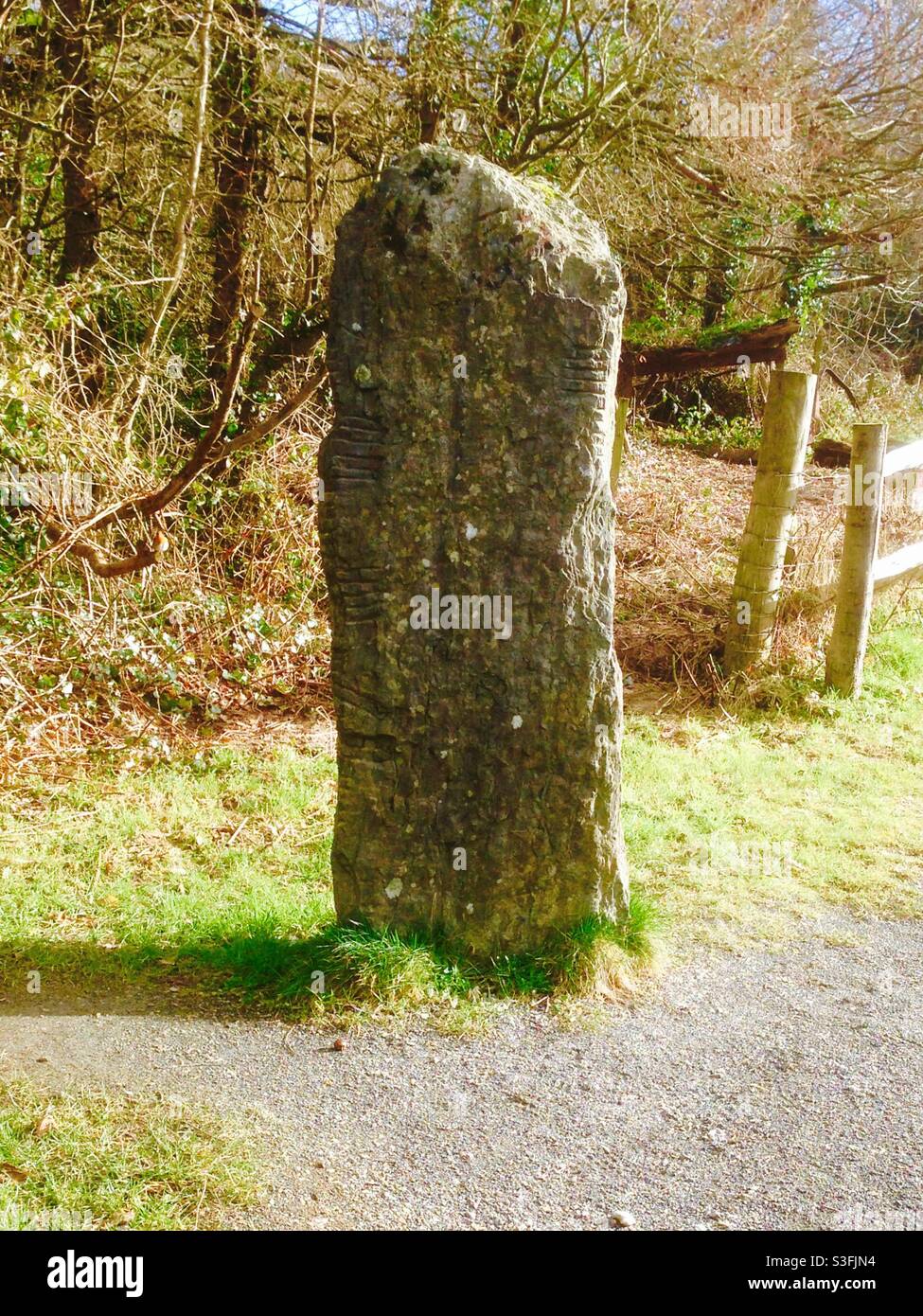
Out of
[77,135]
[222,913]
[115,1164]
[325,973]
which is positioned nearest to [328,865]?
[222,913]

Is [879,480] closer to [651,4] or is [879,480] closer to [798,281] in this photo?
[651,4]

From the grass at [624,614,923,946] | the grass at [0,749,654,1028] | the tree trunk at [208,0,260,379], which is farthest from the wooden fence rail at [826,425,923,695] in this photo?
the tree trunk at [208,0,260,379]

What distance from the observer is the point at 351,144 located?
7906mm

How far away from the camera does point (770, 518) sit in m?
7.71

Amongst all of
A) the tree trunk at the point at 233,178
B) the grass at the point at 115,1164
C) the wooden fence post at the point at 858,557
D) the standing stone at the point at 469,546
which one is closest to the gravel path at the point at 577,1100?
the grass at the point at 115,1164

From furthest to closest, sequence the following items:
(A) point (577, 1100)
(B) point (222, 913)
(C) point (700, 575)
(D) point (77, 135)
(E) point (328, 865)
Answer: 1. (C) point (700, 575)
2. (D) point (77, 135)
3. (E) point (328, 865)
4. (B) point (222, 913)
5. (A) point (577, 1100)

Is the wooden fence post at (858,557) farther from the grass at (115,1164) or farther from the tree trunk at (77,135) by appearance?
the grass at (115,1164)

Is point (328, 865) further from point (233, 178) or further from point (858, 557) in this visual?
point (233, 178)

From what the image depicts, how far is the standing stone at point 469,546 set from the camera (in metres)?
3.89

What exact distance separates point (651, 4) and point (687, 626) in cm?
433

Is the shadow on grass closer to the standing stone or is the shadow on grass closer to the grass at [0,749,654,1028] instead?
the grass at [0,749,654,1028]

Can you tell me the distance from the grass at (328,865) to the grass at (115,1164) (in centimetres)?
72

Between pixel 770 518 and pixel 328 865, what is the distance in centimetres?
406
